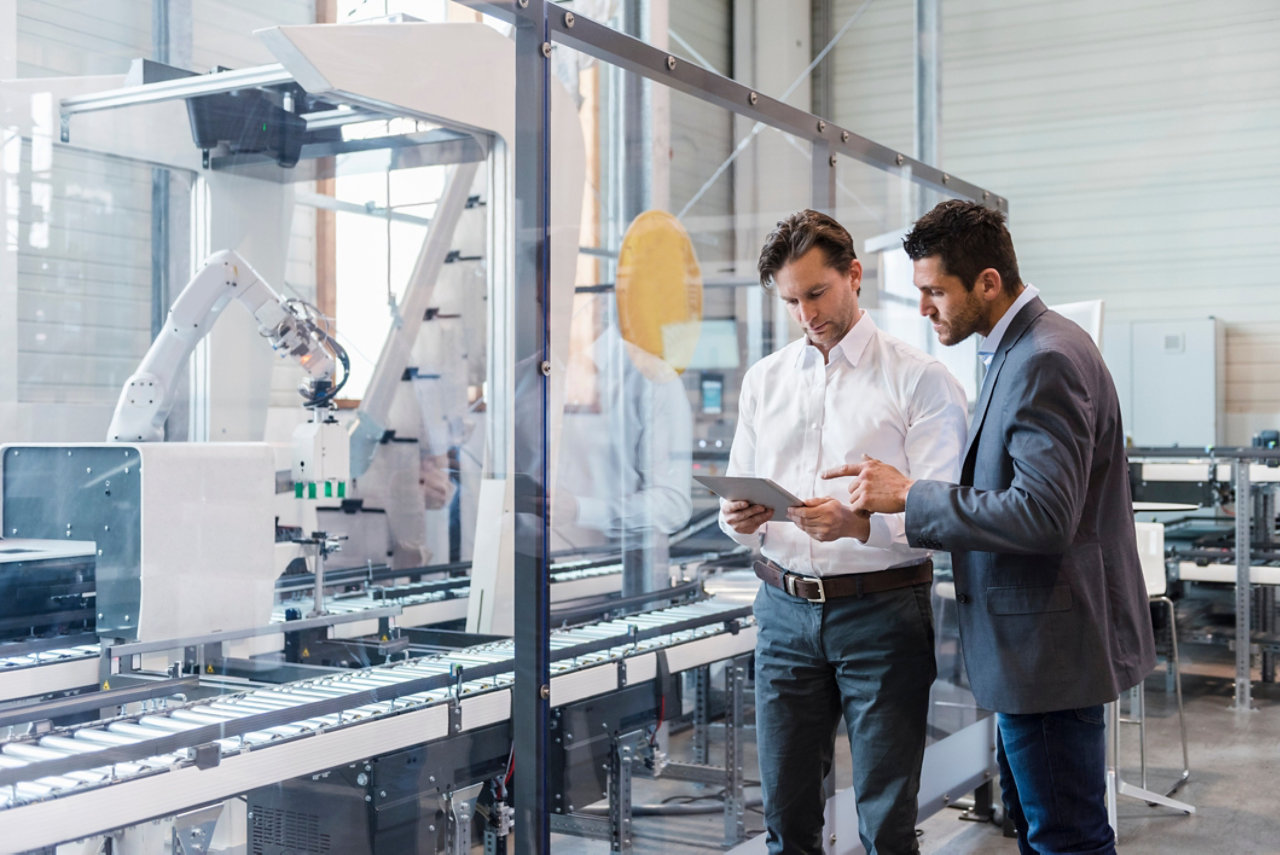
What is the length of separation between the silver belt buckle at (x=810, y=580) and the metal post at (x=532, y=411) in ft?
1.49

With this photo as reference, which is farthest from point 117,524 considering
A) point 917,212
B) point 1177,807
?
point 1177,807

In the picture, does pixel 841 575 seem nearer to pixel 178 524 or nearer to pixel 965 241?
pixel 965 241

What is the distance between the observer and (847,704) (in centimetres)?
230

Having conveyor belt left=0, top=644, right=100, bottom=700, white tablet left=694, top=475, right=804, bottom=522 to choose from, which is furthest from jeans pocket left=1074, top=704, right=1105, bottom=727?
conveyor belt left=0, top=644, right=100, bottom=700

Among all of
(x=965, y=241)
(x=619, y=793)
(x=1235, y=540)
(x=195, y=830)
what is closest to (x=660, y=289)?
(x=619, y=793)

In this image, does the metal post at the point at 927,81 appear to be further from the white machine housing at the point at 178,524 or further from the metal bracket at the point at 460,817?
the metal bracket at the point at 460,817

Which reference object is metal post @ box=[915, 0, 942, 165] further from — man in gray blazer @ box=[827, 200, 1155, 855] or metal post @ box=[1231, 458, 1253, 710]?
man in gray blazer @ box=[827, 200, 1155, 855]

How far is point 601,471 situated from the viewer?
3.15m

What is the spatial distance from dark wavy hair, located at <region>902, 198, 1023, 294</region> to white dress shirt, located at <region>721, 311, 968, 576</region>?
0.74 feet

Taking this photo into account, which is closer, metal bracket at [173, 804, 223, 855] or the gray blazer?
the gray blazer

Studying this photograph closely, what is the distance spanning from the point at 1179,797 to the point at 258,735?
3867 mm

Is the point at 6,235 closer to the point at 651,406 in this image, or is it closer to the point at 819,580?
the point at 651,406

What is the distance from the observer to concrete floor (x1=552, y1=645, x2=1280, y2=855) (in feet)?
10.9

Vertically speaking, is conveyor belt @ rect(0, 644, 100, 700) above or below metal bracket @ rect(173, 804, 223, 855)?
above
